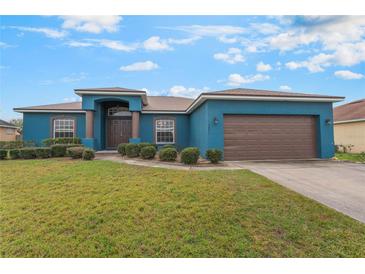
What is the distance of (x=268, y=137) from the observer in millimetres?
9719

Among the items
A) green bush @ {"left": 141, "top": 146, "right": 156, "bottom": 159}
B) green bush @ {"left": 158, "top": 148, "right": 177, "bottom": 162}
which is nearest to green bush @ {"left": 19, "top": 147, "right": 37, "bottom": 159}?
green bush @ {"left": 141, "top": 146, "right": 156, "bottom": 159}

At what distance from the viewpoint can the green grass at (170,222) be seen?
8.03 ft

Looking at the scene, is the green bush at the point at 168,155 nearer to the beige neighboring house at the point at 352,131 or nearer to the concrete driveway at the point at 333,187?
the concrete driveway at the point at 333,187

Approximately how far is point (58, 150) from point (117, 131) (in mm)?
4496

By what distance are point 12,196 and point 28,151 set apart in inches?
269

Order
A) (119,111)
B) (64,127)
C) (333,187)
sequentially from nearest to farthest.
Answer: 1. (333,187)
2. (64,127)
3. (119,111)

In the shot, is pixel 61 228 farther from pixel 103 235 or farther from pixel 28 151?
pixel 28 151

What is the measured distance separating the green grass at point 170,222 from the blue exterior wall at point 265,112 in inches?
→ 177

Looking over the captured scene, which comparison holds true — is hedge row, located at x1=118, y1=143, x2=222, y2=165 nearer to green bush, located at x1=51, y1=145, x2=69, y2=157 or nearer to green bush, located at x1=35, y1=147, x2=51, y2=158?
green bush, located at x1=51, y1=145, x2=69, y2=157

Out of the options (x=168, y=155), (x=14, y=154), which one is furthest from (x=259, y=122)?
(x=14, y=154)

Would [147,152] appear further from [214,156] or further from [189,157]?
[214,156]

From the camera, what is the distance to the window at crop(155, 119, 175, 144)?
1417 centimetres
